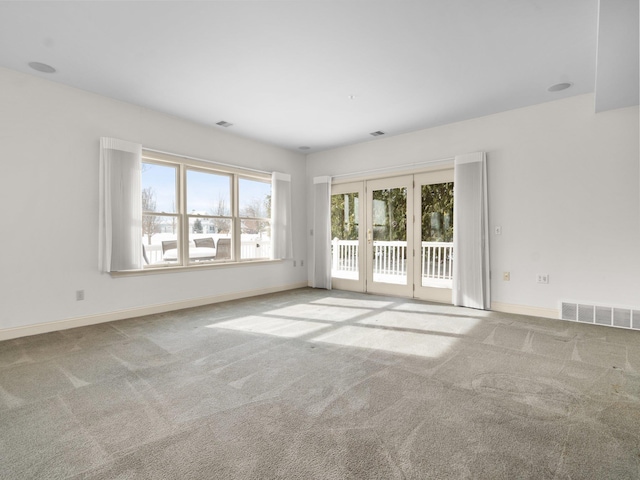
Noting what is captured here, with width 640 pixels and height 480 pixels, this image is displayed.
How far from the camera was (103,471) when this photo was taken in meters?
1.48

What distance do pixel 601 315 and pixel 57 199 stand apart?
6450 millimetres

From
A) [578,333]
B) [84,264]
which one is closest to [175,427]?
[84,264]

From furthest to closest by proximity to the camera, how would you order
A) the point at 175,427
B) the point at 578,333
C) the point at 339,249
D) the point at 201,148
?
the point at 339,249, the point at 201,148, the point at 578,333, the point at 175,427

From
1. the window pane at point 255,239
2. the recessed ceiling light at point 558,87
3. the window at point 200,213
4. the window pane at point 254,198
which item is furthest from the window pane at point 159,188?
the recessed ceiling light at point 558,87

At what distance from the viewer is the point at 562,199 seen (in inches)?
160

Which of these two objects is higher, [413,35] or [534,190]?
[413,35]

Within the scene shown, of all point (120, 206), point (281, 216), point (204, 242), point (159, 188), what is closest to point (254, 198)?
point (281, 216)

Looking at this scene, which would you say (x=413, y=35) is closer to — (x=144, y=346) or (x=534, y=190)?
(x=534, y=190)

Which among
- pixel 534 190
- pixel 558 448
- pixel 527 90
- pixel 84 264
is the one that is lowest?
pixel 558 448

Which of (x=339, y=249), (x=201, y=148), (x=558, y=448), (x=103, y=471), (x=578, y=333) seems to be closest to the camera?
(x=103, y=471)

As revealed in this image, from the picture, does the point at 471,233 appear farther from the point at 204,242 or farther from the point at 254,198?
the point at 204,242

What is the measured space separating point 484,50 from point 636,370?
298cm

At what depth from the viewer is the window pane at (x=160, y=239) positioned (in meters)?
→ 4.52

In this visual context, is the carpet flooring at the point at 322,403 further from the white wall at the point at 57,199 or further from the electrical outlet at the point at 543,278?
the electrical outlet at the point at 543,278
